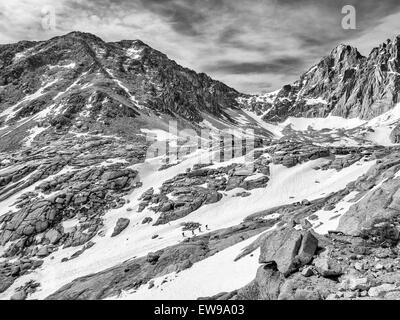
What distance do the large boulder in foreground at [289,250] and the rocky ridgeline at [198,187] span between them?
1315 inches

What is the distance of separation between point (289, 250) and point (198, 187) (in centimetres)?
4166

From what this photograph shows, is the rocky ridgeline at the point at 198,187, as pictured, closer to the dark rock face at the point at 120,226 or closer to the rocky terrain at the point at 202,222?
the rocky terrain at the point at 202,222

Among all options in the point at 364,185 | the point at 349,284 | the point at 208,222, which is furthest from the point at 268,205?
the point at 349,284

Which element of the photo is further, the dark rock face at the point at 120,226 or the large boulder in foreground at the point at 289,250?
the dark rock face at the point at 120,226

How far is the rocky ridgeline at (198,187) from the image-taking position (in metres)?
54.7

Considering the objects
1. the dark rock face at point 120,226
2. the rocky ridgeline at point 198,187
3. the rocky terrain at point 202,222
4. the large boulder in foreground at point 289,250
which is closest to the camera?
the large boulder in foreground at point 289,250

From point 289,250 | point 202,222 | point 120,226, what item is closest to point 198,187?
point 202,222

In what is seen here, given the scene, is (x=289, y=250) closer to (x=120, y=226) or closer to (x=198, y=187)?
(x=120, y=226)

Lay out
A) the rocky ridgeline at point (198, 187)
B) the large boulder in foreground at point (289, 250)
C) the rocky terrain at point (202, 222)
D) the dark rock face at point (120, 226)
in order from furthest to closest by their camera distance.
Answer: the rocky ridgeline at point (198, 187)
the dark rock face at point (120, 226)
the rocky terrain at point (202, 222)
the large boulder in foreground at point (289, 250)

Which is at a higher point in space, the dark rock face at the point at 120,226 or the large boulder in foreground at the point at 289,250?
the large boulder in foreground at the point at 289,250

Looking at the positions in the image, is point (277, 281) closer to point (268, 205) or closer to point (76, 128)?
point (268, 205)

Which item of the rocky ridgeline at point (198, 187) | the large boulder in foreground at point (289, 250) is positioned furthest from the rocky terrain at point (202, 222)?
the rocky ridgeline at point (198, 187)

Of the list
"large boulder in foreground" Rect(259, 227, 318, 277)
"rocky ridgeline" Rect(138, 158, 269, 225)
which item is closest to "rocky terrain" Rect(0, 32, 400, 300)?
"large boulder in foreground" Rect(259, 227, 318, 277)

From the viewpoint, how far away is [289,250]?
732 inches
